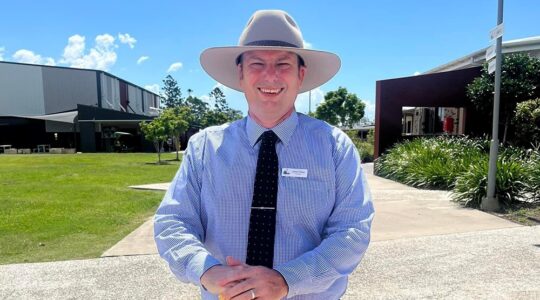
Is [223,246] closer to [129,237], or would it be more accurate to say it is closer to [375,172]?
[129,237]

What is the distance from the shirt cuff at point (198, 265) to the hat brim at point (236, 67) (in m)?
0.81

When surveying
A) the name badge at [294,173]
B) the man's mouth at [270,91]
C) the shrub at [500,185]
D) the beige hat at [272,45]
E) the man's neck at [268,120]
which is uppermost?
the beige hat at [272,45]

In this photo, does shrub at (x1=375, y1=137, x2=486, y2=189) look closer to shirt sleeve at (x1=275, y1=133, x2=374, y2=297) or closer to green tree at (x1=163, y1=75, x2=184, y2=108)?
shirt sleeve at (x1=275, y1=133, x2=374, y2=297)

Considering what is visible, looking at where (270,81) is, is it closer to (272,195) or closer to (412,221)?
(272,195)

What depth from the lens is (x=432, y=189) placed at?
1019 centimetres

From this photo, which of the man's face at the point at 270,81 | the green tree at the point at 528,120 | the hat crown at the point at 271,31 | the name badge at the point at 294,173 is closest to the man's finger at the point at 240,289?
the name badge at the point at 294,173

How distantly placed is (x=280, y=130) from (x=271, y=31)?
392mm

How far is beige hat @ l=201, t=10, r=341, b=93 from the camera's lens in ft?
5.20

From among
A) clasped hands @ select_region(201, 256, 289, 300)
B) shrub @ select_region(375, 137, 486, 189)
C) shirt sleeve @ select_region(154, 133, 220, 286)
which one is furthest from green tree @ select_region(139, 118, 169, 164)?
clasped hands @ select_region(201, 256, 289, 300)

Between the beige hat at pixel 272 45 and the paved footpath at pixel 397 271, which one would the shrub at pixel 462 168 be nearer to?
the paved footpath at pixel 397 271

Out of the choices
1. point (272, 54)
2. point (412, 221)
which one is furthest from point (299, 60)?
point (412, 221)

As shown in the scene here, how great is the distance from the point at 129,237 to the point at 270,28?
473cm

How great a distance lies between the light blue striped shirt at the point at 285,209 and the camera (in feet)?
4.68

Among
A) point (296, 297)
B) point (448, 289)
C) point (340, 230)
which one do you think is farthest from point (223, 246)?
point (448, 289)
